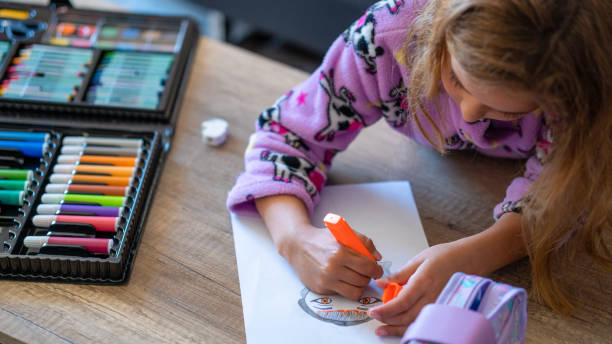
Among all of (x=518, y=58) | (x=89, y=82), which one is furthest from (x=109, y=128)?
(x=518, y=58)

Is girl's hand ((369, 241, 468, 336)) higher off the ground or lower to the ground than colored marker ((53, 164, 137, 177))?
higher

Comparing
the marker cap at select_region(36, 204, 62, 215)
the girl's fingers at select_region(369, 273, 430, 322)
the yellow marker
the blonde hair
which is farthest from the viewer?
the yellow marker

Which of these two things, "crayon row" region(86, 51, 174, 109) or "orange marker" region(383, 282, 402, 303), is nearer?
"orange marker" region(383, 282, 402, 303)

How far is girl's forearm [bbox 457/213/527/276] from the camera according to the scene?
0.64m

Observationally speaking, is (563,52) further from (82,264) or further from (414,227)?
(82,264)

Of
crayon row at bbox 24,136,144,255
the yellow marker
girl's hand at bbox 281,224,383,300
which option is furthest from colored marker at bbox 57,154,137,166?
the yellow marker

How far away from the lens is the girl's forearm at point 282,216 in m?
0.66

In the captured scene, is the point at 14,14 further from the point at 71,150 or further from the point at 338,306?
the point at 338,306

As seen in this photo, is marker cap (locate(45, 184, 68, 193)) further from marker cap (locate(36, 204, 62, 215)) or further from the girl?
the girl

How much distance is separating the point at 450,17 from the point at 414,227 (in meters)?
0.28

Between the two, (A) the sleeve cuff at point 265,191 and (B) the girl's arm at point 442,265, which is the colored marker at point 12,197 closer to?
(A) the sleeve cuff at point 265,191

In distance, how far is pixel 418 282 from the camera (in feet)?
1.95

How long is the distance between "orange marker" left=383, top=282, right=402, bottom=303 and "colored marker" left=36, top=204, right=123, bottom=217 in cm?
32

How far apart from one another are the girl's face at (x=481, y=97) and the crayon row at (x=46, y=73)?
0.54m
